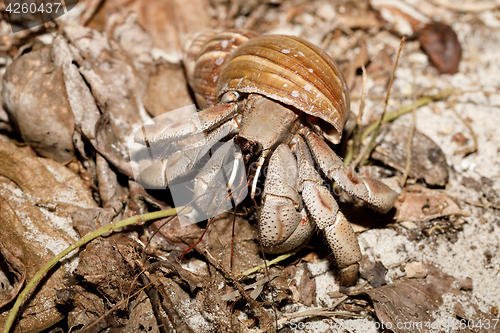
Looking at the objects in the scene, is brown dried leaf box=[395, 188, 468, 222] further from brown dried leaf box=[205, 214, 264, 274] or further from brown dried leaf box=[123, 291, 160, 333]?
brown dried leaf box=[123, 291, 160, 333]

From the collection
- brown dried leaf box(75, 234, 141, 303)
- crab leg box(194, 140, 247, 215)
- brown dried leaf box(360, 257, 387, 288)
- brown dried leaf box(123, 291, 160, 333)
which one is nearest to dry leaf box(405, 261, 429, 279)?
brown dried leaf box(360, 257, 387, 288)

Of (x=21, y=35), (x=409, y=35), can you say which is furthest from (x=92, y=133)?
(x=409, y=35)

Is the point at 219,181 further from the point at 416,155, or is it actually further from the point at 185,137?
the point at 416,155

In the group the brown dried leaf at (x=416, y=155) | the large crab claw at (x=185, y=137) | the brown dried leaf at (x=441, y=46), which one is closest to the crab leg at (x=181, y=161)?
the large crab claw at (x=185, y=137)

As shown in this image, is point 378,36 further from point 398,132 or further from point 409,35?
point 398,132

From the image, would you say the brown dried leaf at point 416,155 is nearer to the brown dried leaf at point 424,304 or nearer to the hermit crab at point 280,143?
the hermit crab at point 280,143
